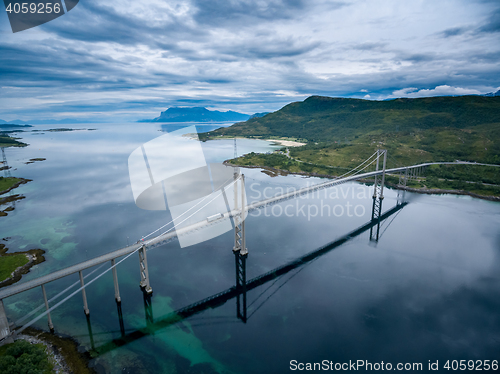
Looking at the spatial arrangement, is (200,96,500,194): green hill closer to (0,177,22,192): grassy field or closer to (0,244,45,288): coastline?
(0,177,22,192): grassy field

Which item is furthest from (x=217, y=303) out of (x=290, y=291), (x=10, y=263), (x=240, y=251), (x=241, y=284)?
(x=10, y=263)

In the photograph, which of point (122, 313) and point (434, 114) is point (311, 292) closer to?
point (122, 313)

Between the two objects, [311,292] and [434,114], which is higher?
[434,114]

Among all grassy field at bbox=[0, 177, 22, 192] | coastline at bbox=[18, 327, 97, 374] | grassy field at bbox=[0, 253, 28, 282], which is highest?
grassy field at bbox=[0, 177, 22, 192]

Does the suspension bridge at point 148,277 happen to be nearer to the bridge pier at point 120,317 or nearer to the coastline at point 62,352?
the bridge pier at point 120,317

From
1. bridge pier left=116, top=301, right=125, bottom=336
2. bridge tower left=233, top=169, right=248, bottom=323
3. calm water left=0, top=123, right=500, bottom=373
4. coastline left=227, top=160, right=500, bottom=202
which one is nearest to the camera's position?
calm water left=0, top=123, right=500, bottom=373

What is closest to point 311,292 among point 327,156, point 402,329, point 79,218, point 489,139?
point 402,329

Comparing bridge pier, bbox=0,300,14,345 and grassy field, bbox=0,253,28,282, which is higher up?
bridge pier, bbox=0,300,14,345

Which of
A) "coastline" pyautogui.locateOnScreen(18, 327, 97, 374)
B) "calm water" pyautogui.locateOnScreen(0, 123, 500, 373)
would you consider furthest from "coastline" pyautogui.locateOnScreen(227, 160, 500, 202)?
"coastline" pyautogui.locateOnScreen(18, 327, 97, 374)

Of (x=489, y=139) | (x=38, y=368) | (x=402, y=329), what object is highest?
(x=489, y=139)
